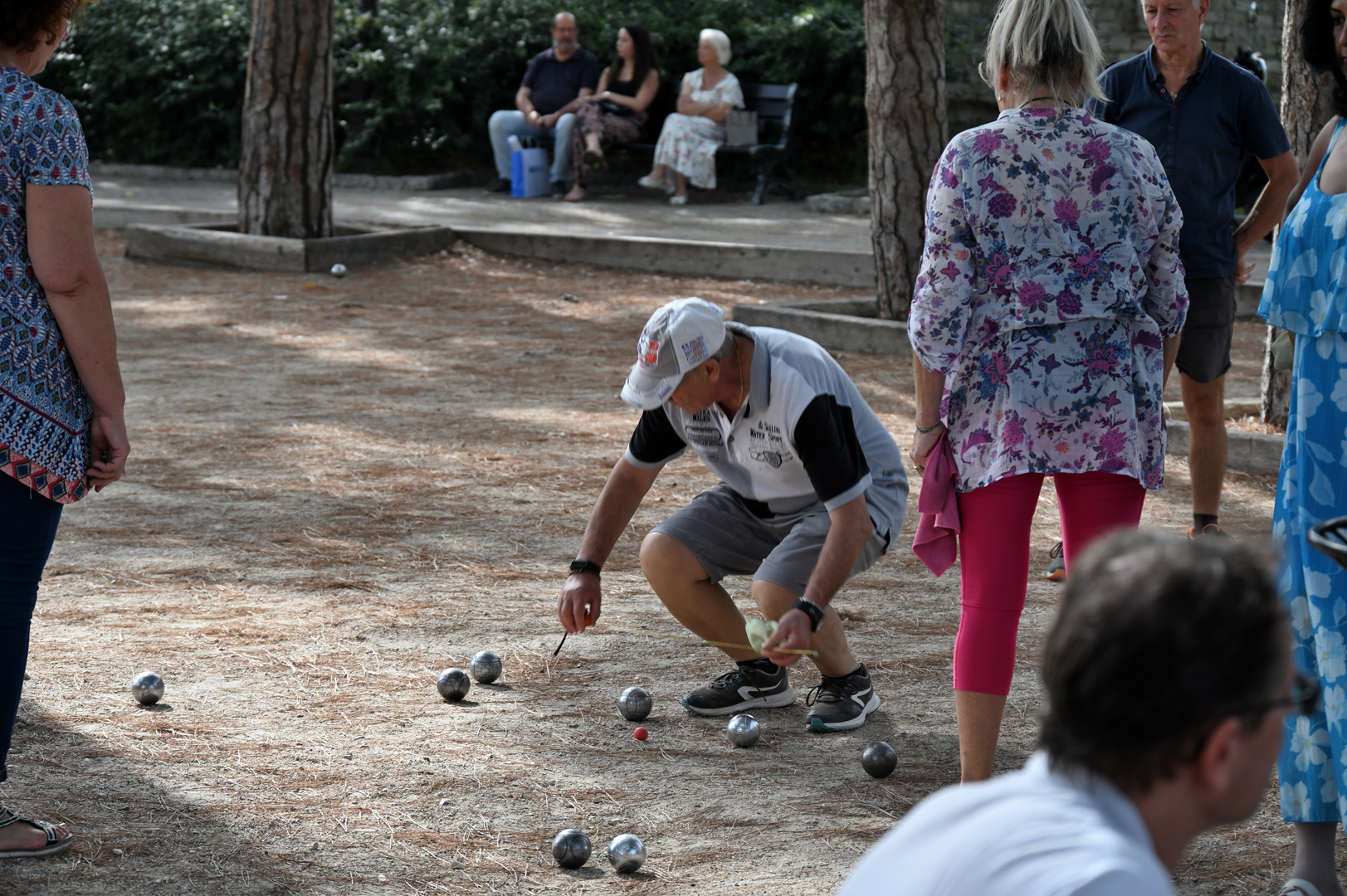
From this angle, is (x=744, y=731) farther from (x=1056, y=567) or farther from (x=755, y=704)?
(x=1056, y=567)

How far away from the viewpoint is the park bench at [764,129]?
16.4 metres

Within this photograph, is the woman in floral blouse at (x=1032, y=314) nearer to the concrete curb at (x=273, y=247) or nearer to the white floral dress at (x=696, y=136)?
the concrete curb at (x=273, y=247)

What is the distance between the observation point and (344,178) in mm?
18750

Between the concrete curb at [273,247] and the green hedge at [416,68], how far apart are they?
16.6 ft

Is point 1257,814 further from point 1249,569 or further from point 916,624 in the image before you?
point 1249,569

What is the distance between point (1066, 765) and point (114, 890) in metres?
2.46

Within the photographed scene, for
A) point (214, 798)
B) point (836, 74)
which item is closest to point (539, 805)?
point (214, 798)

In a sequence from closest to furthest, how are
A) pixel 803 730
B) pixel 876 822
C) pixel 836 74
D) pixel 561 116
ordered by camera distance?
pixel 876 822
pixel 803 730
pixel 561 116
pixel 836 74

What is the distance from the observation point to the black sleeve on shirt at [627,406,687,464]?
3.95 m

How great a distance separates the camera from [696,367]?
141 inches

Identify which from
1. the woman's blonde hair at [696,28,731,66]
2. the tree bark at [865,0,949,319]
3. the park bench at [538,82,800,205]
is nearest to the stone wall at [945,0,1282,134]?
the park bench at [538,82,800,205]

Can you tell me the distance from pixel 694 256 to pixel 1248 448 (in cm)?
643

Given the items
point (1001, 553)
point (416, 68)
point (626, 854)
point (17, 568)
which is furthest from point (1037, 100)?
point (416, 68)

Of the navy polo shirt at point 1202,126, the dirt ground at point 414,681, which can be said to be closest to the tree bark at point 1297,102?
the dirt ground at point 414,681
